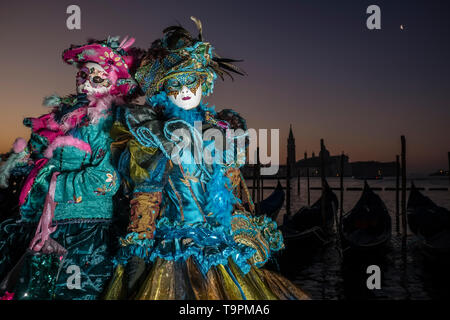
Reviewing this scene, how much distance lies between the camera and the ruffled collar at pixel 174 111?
118 inches

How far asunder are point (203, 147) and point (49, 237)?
1.26 meters

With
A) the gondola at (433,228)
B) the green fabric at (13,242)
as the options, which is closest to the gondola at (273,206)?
the gondola at (433,228)

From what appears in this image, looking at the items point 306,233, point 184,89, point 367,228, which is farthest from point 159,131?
point 367,228

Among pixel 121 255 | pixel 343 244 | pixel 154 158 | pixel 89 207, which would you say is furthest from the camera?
pixel 343 244

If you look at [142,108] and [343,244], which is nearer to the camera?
[142,108]

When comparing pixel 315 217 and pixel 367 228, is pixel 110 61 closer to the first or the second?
pixel 367 228

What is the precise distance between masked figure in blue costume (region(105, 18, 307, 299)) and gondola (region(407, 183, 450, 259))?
39.8 ft

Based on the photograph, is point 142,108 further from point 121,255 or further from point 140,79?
point 121,255

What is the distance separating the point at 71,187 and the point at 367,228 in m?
14.7

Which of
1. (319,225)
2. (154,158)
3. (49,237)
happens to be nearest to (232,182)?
(154,158)

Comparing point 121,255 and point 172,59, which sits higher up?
point 172,59

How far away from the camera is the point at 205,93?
3.17 m

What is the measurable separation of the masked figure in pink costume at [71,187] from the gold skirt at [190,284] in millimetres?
415

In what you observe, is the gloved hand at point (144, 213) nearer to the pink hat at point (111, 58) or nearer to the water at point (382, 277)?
the pink hat at point (111, 58)
